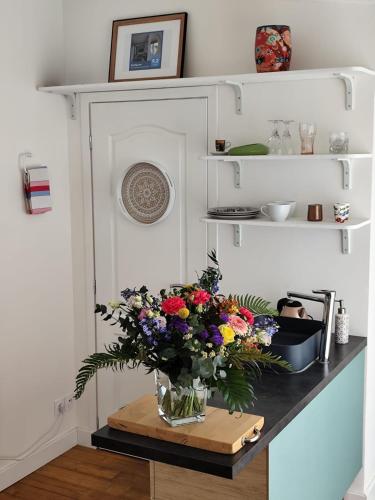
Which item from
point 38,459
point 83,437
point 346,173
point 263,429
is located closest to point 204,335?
point 263,429

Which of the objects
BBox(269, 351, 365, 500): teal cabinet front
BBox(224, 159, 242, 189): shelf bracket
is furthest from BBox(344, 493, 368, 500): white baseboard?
BBox(224, 159, 242, 189): shelf bracket

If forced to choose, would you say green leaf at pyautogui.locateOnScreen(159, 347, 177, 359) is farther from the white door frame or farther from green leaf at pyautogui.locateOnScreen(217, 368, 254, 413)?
the white door frame

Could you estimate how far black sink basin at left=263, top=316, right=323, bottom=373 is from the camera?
2775 millimetres

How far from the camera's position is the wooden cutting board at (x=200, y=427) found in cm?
214

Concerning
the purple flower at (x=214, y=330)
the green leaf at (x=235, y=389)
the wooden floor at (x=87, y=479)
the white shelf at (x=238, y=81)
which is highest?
the white shelf at (x=238, y=81)

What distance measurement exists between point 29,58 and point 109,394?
1.84m

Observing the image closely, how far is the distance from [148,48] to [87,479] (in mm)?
2198

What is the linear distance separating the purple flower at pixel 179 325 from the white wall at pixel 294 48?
1368 mm

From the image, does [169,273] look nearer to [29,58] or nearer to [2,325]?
[2,325]

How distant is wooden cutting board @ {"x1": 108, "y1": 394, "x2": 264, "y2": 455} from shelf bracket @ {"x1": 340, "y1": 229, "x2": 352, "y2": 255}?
116 cm

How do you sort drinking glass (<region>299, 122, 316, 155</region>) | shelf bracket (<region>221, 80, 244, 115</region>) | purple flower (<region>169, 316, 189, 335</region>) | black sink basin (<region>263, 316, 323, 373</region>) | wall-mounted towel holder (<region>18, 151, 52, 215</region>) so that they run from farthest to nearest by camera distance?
wall-mounted towel holder (<region>18, 151, 52, 215</region>), shelf bracket (<region>221, 80, 244, 115</region>), drinking glass (<region>299, 122, 316, 155</region>), black sink basin (<region>263, 316, 323, 373</region>), purple flower (<region>169, 316, 189, 335</region>)

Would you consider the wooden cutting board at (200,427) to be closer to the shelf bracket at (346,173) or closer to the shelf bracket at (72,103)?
the shelf bracket at (346,173)

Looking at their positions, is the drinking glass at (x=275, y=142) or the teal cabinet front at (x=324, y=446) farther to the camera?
the drinking glass at (x=275, y=142)

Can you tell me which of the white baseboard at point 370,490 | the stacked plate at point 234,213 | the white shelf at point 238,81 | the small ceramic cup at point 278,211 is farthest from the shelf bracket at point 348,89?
the white baseboard at point 370,490
